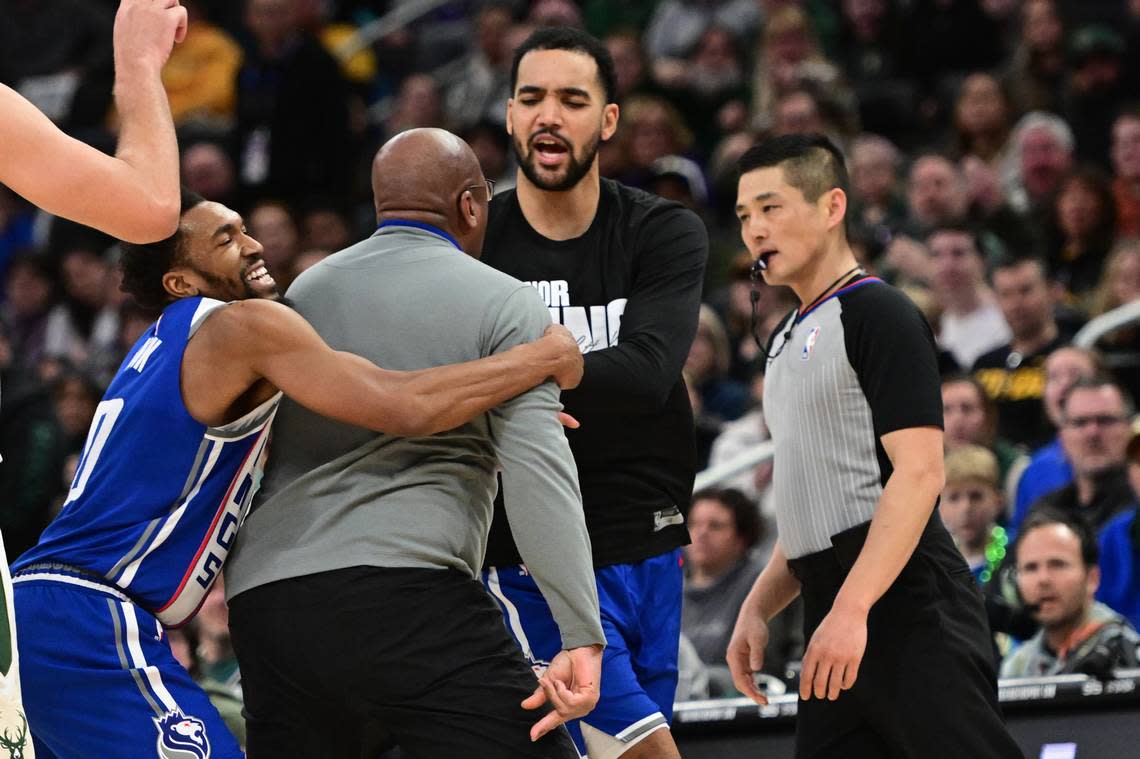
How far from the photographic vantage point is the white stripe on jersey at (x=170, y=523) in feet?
12.9

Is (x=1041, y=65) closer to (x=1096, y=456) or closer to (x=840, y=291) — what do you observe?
(x=1096, y=456)

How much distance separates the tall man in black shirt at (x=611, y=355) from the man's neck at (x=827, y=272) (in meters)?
0.36

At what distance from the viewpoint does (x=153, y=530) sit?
3945 mm

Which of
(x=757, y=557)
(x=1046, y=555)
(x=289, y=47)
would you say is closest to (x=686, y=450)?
(x=1046, y=555)

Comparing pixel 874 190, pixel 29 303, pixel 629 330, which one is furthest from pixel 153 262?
pixel 29 303

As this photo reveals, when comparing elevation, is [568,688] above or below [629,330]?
below

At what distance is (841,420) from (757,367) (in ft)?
17.1

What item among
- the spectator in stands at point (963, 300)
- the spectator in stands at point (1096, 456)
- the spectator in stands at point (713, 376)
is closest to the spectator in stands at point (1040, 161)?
the spectator in stands at point (963, 300)

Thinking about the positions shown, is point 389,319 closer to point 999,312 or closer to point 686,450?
point 686,450

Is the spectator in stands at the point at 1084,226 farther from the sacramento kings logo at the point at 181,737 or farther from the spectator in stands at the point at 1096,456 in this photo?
the sacramento kings logo at the point at 181,737

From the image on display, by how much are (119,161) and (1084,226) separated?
7.42m

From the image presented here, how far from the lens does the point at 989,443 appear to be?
8102mm

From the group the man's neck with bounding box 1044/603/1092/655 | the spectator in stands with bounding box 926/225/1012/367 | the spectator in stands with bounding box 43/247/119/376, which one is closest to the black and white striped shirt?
the man's neck with bounding box 1044/603/1092/655

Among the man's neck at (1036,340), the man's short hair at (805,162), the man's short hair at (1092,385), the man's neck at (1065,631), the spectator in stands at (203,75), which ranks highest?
the spectator in stands at (203,75)
